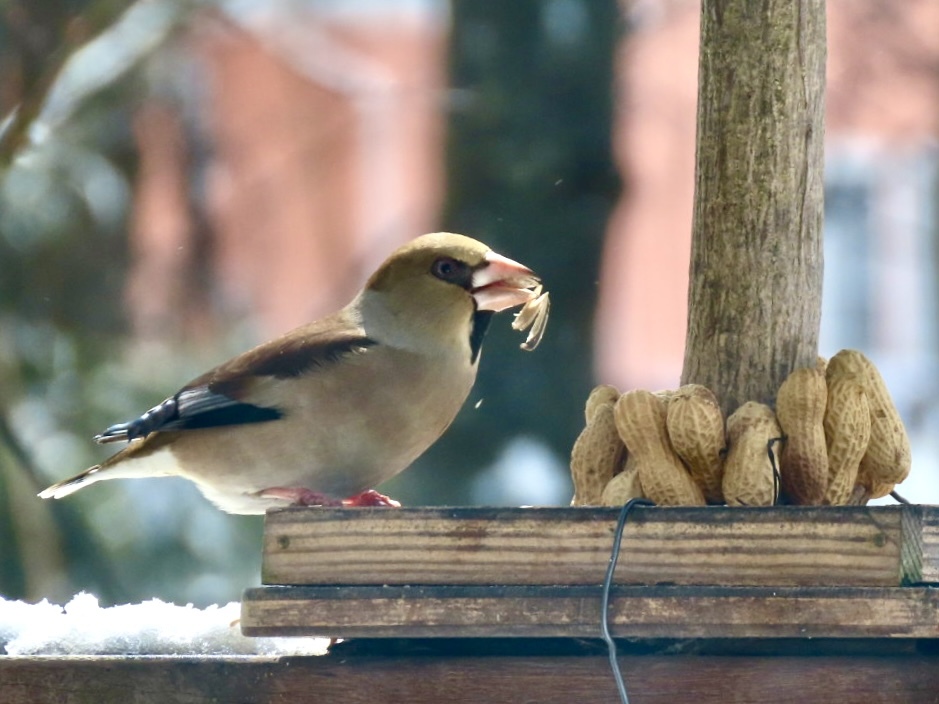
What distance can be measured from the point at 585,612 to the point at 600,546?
9 cm

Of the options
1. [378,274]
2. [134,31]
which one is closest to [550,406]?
[134,31]

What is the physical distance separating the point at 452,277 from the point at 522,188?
12.3 ft

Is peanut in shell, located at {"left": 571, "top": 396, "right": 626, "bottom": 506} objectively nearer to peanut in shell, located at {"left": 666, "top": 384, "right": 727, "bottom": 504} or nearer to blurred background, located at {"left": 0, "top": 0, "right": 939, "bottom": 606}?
peanut in shell, located at {"left": 666, "top": 384, "right": 727, "bottom": 504}

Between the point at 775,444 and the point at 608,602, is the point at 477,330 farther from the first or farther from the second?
the point at 608,602

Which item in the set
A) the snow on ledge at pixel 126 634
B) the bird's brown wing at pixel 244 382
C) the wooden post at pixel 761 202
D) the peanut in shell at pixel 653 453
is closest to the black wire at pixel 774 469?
the peanut in shell at pixel 653 453

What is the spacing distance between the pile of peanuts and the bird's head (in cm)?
80

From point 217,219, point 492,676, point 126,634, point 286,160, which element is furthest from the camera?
point 286,160

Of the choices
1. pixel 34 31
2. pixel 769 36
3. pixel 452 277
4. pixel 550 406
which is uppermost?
pixel 34 31

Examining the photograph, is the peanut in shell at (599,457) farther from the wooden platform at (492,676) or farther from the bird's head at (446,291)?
the bird's head at (446,291)

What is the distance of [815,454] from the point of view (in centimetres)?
254

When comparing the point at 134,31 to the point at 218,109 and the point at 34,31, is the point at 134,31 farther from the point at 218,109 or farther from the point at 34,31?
the point at 218,109

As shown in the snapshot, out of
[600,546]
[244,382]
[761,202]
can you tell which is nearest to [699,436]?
[600,546]

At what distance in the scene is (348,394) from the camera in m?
3.22

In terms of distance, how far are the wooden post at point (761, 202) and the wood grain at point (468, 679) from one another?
637 mm
